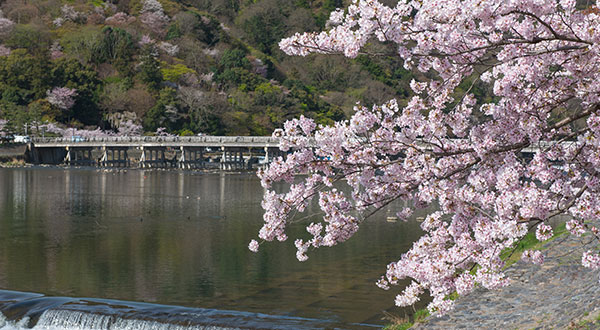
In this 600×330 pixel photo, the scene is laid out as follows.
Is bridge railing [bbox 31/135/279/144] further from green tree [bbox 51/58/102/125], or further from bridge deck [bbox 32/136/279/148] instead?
green tree [bbox 51/58/102/125]

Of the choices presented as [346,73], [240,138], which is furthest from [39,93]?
[346,73]

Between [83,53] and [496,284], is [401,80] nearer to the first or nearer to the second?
[83,53]

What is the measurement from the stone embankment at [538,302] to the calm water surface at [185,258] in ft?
6.82

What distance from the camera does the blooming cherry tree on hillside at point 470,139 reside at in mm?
5020

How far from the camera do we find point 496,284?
5.16m

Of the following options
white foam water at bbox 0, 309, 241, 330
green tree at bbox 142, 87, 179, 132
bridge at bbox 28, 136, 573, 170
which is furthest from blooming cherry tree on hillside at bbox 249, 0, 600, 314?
green tree at bbox 142, 87, 179, 132

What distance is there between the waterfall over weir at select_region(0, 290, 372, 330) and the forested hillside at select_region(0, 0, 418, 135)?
173ft

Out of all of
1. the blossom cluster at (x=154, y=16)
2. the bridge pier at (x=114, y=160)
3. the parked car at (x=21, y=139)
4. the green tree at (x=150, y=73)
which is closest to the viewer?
the parked car at (x=21, y=139)

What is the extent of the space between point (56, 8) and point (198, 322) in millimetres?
86187

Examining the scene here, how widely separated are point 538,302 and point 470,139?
5.06 metres

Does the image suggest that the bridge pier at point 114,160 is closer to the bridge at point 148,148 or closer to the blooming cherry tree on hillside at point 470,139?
the bridge at point 148,148

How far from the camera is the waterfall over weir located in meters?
11.5

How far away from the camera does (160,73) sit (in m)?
73.0

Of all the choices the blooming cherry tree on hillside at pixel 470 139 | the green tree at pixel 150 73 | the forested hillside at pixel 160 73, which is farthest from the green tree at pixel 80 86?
the blooming cherry tree on hillside at pixel 470 139
